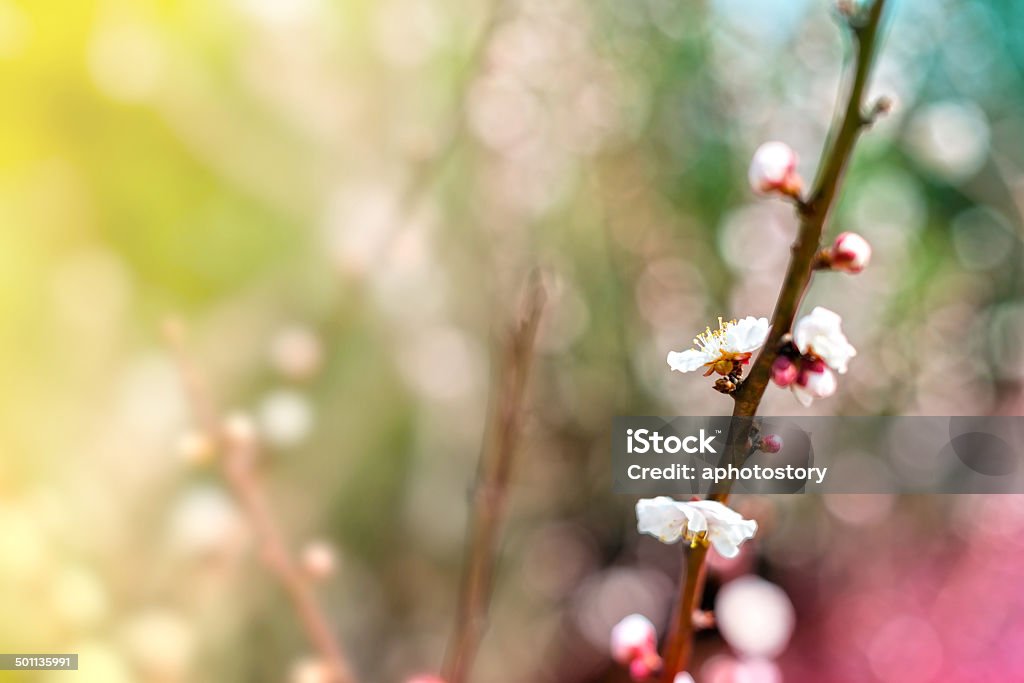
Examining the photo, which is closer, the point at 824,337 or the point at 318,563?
the point at 824,337

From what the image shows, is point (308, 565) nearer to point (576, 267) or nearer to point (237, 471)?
point (237, 471)

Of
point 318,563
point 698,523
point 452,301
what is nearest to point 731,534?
point 698,523

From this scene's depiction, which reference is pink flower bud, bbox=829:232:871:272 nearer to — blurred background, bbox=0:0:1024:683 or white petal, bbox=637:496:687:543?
white petal, bbox=637:496:687:543

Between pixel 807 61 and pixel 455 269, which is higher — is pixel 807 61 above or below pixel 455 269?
above

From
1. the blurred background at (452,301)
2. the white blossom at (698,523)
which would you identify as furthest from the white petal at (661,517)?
the blurred background at (452,301)

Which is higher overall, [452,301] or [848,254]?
[452,301]

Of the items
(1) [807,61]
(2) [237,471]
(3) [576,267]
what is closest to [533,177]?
(3) [576,267]

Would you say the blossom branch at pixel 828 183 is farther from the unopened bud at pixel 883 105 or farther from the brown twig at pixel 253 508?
the brown twig at pixel 253 508

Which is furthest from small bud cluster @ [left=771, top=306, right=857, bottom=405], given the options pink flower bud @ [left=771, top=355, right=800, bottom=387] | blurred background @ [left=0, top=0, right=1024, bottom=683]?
blurred background @ [left=0, top=0, right=1024, bottom=683]

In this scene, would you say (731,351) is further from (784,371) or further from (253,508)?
(253,508)
